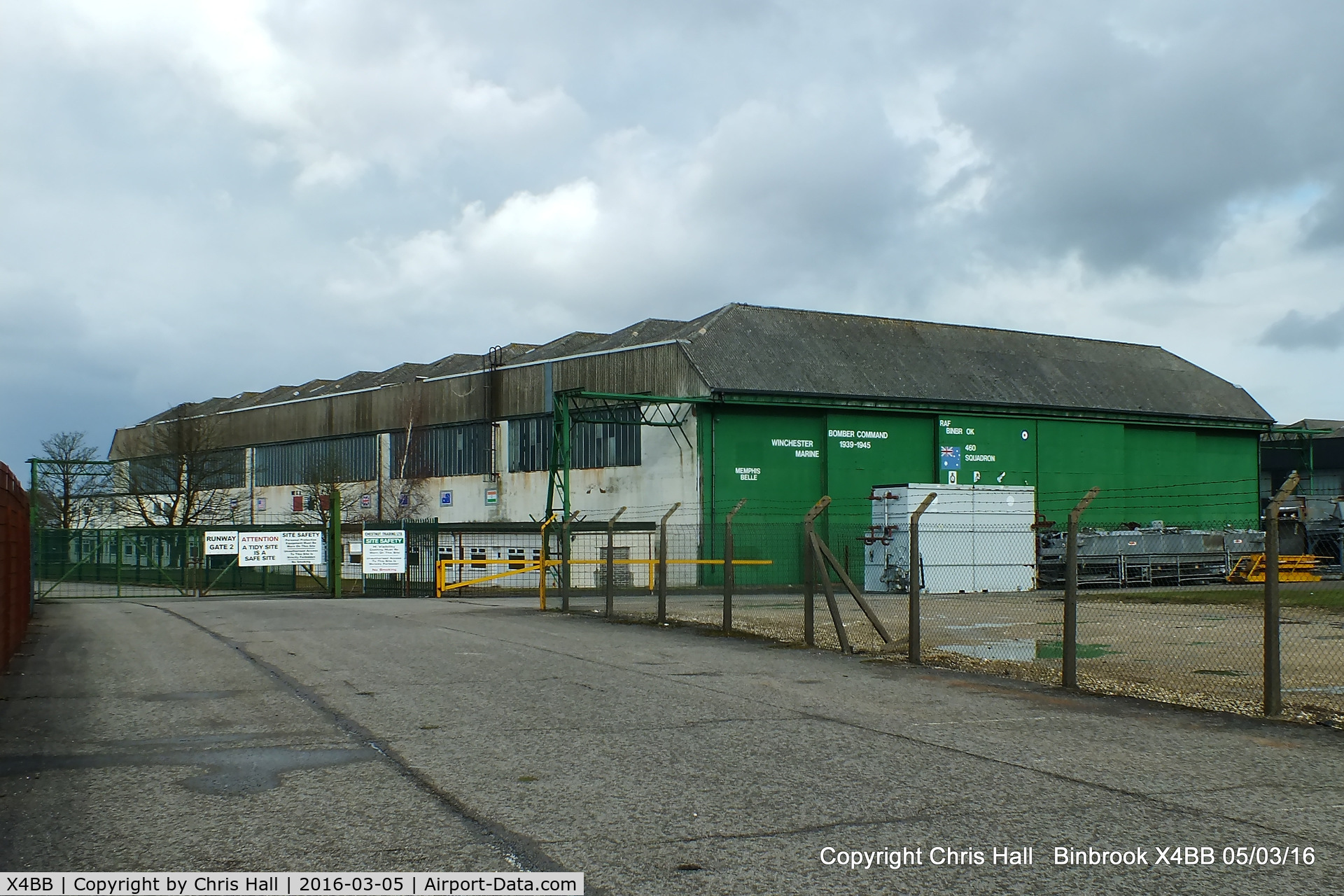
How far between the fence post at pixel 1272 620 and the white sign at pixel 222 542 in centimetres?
2679

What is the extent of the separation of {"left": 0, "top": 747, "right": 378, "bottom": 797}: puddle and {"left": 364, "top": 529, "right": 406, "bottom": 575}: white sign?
24.1 metres

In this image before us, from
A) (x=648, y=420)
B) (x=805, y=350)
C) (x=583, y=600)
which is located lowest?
(x=583, y=600)

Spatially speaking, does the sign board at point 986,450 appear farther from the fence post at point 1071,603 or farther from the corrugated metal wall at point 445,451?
the fence post at point 1071,603

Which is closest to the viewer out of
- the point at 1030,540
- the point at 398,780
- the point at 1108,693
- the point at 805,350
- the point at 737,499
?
the point at 398,780

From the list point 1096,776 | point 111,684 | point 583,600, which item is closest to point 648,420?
point 583,600

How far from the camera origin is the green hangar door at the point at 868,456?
3997cm

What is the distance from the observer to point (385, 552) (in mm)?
31672

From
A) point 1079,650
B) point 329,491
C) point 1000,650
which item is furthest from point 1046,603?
point 329,491

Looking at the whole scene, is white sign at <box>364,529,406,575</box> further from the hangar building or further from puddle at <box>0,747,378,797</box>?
puddle at <box>0,747,378,797</box>

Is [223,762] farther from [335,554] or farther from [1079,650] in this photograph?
[335,554]

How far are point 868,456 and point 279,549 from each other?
19668 millimetres

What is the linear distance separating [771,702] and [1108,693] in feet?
10.6

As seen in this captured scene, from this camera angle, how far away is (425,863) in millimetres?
5113

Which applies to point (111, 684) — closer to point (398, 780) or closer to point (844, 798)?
point (398, 780)
